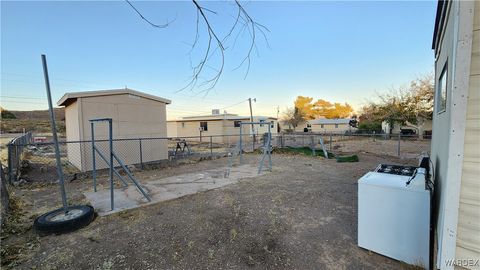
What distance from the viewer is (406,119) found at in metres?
20.3

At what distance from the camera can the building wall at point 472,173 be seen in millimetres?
1449

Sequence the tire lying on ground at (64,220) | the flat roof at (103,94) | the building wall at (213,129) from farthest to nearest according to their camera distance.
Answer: the building wall at (213,129), the flat roof at (103,94), the tire lying on ground at (64,220)

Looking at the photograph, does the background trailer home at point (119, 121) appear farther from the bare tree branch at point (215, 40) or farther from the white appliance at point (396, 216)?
the white appliance at point (396, 216)

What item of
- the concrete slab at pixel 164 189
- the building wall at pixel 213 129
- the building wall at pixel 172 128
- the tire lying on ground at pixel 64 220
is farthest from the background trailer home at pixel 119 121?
the building wall at pixel 172 128

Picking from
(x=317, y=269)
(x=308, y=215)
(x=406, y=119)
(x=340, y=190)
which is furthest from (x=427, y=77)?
(x=317, y=269)

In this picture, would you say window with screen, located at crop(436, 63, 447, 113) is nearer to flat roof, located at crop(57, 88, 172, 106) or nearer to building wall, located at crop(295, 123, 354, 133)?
flat roof, located at crop(57, 88, 172, 106)

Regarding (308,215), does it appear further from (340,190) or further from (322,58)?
(322,58)

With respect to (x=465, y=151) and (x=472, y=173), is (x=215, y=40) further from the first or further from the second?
(x=472, y=173)

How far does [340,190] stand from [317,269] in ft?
10.4

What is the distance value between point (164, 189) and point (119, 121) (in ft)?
14.5

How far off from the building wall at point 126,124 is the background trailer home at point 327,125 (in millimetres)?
38591

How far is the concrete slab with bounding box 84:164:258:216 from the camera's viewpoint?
4336 mm

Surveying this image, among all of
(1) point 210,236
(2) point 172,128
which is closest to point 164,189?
(1) point 210,236

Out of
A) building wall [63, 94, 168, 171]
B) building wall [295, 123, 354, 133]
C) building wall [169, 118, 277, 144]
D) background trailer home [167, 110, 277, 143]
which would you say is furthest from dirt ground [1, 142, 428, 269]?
building wall [295, 123, 354, 133]
